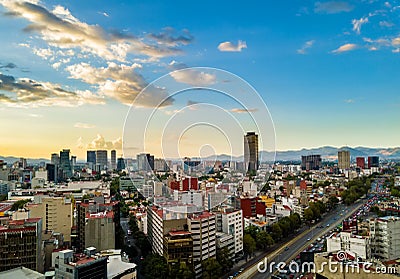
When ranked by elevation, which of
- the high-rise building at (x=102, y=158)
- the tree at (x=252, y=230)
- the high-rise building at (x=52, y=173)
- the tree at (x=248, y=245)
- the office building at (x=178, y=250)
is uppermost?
the high-rise building at (x=102, y=158)

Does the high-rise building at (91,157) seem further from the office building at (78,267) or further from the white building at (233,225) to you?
the office building at (78,267)

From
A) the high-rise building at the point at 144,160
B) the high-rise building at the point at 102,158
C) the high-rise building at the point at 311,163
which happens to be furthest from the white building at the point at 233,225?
the high-rise building at the point at 311,163

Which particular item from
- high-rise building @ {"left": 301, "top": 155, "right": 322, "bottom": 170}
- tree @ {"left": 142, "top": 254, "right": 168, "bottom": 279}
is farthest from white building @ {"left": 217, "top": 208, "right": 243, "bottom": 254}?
high-rise building @ {"left": 301, "top": 155, "right": 322, "bottom": 170}

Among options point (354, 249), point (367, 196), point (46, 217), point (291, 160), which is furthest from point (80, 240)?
point (291, 160)

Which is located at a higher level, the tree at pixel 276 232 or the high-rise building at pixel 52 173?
the high-rise building at pixel 52 173

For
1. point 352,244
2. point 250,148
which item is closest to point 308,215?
point 352,244

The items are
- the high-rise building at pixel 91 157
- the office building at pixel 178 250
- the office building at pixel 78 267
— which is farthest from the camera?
the high-rise building at pixel 91 157

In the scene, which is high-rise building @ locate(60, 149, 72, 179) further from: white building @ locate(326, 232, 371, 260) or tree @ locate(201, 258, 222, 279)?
white building @ locate(326, 232, 371, 260)
